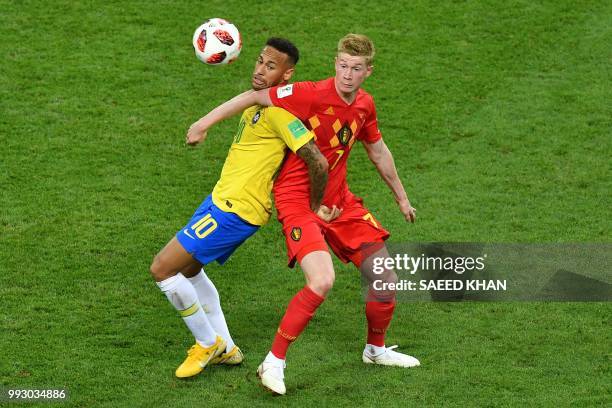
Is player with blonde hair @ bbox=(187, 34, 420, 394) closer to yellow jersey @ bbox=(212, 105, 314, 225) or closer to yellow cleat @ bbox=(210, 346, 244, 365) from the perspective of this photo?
yellow jersey @ bbox=(212, 105, 314, 225)

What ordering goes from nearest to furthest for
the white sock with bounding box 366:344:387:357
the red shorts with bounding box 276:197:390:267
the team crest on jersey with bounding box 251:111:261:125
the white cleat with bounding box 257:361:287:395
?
the white cleat with bounding box 257:361:287:395 < the red shorts with bounding box 276:197:390:267 < the team crest on jersey with bounding box 251:111:261:125 < the white sock with bounding box 366:344:387:357

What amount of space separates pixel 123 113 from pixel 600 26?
19.2 feet

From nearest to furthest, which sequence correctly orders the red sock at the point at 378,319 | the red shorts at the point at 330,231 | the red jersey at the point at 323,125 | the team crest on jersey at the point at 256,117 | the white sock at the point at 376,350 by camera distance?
the red shorts at the point at 330,231 → the red jersey at the point at 323,125 → the team crest on jersey at the point at 256,117 → the red sock at the point at 378,319 → the white sock at the point at 376,350

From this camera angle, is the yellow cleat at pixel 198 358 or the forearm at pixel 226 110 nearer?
the forearm at pixel 226 110

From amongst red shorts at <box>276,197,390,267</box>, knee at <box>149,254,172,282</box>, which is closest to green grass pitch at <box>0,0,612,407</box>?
knee at <box>149,254,172,282</box>

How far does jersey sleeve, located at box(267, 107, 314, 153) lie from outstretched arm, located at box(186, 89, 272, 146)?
0.34 feet

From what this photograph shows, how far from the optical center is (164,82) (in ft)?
44.7

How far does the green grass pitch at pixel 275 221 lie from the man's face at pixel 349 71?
2106mm

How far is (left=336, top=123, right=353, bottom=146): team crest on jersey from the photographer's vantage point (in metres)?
8.95

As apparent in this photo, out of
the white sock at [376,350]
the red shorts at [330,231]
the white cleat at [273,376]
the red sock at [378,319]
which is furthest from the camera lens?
the white sock at [376,350]

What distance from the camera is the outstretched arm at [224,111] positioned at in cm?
859

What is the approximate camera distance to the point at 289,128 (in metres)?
8.75

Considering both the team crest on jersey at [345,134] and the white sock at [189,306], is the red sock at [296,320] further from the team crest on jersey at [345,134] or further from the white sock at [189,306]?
the team crest on jersey at [345,134]

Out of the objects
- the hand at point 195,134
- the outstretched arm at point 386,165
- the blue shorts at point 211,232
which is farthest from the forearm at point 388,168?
the hand at point 195,134
